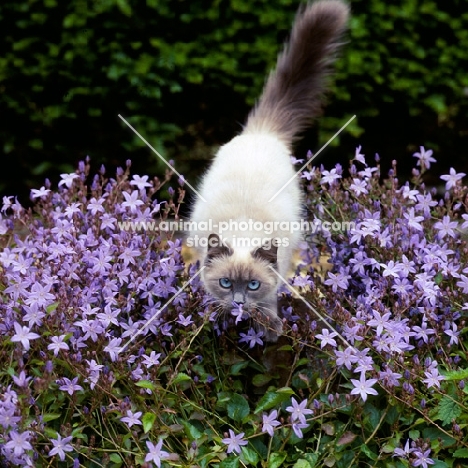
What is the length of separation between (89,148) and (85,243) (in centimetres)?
311

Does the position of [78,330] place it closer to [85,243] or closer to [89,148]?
[85,243]

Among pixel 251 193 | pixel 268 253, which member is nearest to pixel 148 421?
pixel 268 253

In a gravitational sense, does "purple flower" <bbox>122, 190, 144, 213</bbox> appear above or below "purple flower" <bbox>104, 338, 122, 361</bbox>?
above

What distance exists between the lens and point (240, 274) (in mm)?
3541

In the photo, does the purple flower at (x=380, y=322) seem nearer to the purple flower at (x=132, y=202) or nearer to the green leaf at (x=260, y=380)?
the green leaf at (x=260, y=380)

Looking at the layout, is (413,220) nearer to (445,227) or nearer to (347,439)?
(445,227)

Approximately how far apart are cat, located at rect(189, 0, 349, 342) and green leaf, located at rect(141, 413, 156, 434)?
0.57 m

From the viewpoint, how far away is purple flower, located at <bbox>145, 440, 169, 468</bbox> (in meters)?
2.66

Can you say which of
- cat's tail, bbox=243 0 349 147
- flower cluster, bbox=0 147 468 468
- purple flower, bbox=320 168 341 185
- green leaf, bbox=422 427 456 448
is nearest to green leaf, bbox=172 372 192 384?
flower cluster, bbox=0 147 468 468

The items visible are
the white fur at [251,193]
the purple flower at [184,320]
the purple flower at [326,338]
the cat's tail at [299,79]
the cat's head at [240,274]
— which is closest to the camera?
the purple flower at [326,338]

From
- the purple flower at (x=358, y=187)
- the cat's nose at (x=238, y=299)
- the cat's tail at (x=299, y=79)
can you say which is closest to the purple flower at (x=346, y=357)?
the cat's nose at (x=238, y=299)

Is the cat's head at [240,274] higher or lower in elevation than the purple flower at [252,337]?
higher

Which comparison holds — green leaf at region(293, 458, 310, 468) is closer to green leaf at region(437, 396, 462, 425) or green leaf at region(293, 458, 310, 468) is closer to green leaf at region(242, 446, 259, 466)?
green leaf at region(242, 446, 259, 466)

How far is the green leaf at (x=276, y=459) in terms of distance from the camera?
9.29ft
